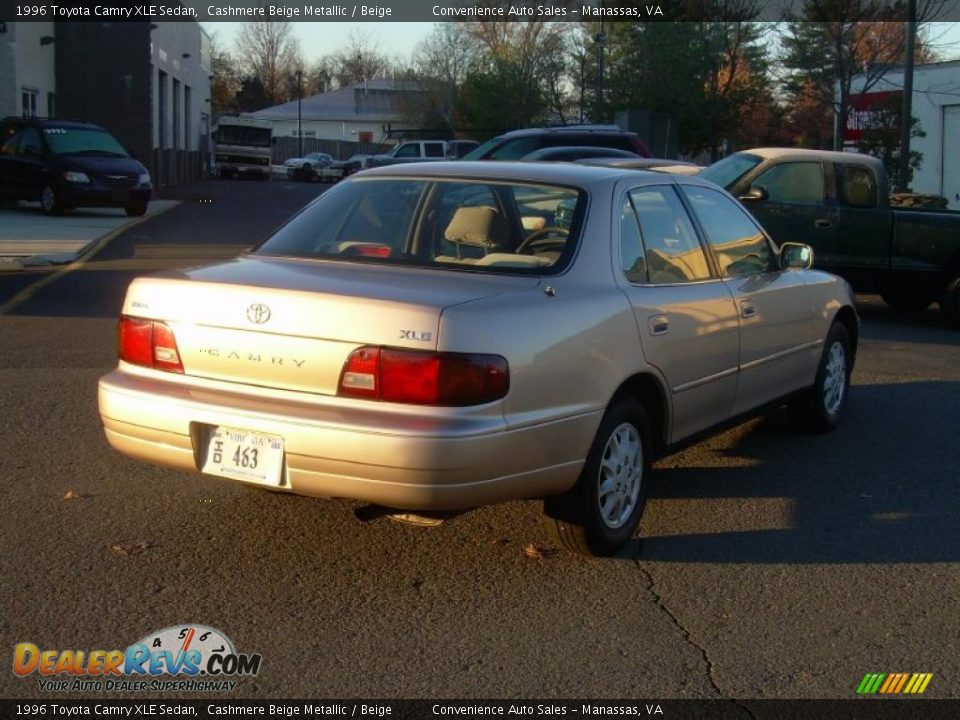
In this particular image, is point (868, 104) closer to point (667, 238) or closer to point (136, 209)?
Result: point (136, 209)

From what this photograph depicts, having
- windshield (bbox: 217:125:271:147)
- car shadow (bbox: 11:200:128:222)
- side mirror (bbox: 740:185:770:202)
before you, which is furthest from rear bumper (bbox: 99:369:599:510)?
windshield (bbox: 217:125:271:147)

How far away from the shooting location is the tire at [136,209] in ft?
77.2

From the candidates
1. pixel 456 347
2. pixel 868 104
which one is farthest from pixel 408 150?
pixel 456 347

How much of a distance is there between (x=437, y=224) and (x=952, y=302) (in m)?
8.62

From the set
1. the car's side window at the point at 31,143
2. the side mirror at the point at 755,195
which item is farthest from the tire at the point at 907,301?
the car's side window at the point at 31,143

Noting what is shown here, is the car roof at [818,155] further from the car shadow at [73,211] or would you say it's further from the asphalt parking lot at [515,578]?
the car shadow at [73,211]

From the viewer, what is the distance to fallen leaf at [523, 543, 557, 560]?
5.25m

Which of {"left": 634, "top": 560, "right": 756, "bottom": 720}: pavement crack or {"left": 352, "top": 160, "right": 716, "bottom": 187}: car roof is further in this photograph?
{"left": 352, "top": 160, "right": 716, "bottom": 187}: car roof

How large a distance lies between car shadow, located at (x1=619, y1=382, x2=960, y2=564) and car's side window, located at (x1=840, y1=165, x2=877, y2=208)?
474 cm

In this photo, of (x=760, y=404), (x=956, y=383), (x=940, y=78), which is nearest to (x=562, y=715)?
(x=760, y=404)

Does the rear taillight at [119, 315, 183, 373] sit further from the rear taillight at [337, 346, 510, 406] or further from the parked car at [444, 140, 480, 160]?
the parked car at [444, 140, 480, 160]

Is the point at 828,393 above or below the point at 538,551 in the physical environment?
above

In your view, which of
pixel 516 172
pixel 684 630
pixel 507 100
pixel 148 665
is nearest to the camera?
pixel 148 665

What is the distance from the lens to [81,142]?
77.5 ft
